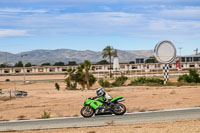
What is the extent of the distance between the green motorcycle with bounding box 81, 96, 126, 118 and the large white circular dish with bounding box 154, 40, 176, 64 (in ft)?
102

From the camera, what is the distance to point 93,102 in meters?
16.9

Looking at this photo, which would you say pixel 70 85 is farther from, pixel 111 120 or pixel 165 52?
pixel 111 120


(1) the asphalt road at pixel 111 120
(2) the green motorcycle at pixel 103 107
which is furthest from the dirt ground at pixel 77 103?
(1) the asphalt road at pixel 111 120

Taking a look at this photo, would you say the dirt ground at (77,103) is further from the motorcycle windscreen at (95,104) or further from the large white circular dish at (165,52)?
the large white circular dish at (165,52)

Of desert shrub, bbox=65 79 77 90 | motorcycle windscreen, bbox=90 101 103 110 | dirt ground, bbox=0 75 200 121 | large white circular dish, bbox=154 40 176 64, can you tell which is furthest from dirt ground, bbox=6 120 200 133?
desert shrub, bbox=65 79 77 90

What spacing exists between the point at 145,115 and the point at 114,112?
63.1 inches

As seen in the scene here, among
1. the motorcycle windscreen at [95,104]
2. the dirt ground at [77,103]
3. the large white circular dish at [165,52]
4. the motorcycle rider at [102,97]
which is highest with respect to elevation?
the large white circular dish at [165,52]

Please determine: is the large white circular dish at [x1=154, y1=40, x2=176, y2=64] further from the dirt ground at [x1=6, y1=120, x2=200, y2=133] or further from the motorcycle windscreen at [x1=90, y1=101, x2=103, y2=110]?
the dirt ground at [x1=6, y1=120, x2=200, y2=133]

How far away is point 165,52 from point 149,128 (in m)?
36.0

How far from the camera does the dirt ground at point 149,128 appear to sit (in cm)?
1242

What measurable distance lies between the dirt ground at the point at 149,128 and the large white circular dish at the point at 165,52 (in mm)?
33458

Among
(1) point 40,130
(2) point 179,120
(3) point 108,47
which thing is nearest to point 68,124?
(1) point 40,130

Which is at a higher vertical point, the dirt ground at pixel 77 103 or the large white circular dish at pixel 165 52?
the large white circular dish at pixel 165 52

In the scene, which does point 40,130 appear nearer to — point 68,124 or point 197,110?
point 68,124
